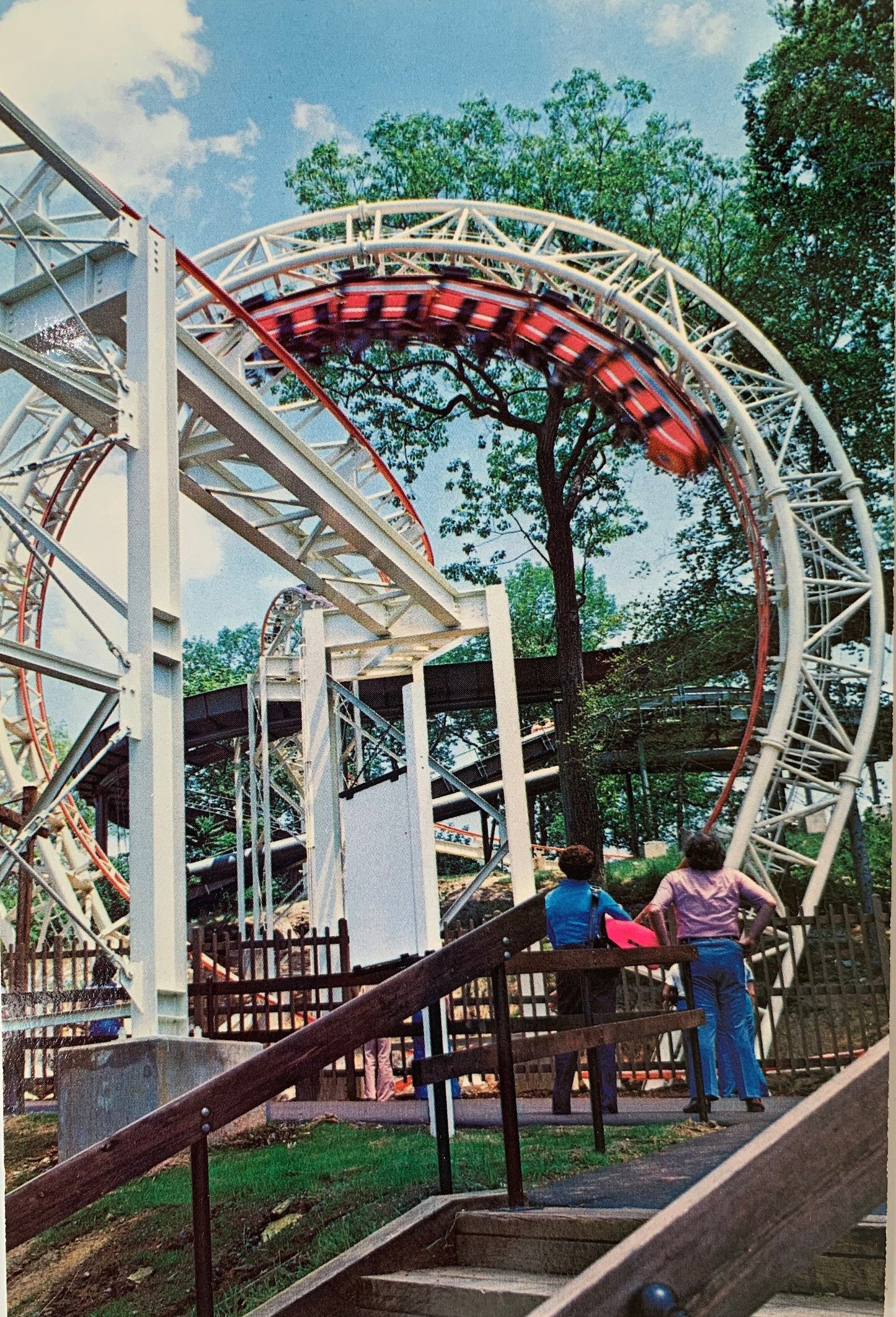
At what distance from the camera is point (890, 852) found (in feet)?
7.06

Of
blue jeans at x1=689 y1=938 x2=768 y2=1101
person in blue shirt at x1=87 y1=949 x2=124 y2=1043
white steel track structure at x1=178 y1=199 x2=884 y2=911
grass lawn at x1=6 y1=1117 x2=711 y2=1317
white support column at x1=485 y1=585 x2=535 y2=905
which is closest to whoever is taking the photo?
grass lawn at x1=6 y1=1117 x2=711 y2=1317

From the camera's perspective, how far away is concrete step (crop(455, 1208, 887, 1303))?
1434 millimetres

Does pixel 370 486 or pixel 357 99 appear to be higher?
pixel 357 99

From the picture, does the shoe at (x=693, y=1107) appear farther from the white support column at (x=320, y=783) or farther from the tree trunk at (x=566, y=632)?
the white support column at (x=320, y=783)

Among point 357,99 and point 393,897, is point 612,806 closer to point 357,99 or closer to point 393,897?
point 393,897

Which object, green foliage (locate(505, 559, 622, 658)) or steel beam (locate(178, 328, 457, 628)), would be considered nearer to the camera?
green foliage (locate(505, 559, 622, 658))

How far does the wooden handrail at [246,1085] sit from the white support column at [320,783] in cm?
319

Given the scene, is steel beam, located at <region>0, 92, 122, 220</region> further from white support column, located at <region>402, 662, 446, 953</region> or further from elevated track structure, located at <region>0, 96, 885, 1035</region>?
white support column, located at <region>402, 662, 446, 953</region>

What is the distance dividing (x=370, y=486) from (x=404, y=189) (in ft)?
3.55

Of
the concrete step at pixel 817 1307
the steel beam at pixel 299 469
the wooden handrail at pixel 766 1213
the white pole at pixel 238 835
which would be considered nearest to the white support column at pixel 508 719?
the steel beam at pixel 299 469

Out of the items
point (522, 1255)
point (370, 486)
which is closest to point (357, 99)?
point (370, 486)

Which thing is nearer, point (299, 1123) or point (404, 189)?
point (299, 1123)

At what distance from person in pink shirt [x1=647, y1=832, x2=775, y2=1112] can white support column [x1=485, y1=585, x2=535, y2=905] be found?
1.24m

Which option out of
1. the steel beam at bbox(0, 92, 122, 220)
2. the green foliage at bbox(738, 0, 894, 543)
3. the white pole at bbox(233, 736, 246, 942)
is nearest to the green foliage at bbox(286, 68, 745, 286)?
the green foliage at bbox(738, 0, 894, 543)
